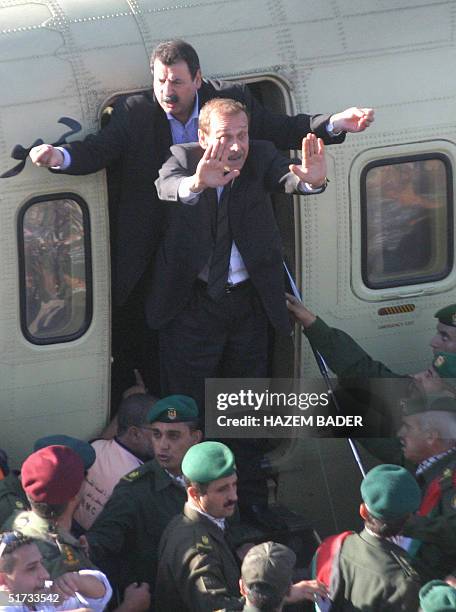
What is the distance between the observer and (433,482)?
7375 mm

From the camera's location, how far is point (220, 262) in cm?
787

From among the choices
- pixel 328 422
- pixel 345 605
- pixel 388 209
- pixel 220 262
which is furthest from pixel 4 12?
pixel 345 605

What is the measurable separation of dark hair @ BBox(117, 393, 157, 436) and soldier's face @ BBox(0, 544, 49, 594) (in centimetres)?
198

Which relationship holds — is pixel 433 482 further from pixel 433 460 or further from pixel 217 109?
pixel 217 109

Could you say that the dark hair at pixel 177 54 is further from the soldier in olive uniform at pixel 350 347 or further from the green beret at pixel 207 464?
the green beret at pixel 207 464

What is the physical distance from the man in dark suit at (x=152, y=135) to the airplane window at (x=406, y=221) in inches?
27.0

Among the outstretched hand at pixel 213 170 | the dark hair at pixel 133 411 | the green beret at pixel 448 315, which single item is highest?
the outstretched hand at pixel 213 170

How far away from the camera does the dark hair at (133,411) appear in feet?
26.3

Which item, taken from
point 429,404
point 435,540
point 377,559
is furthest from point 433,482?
point 377,559

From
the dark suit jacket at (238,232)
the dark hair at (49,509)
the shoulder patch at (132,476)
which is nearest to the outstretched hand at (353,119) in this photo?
the dark suit jacket at (238,232)

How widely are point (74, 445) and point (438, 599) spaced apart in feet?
7.77

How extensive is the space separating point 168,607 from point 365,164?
117 inches

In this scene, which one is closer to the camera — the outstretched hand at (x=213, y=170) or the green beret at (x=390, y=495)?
the green beret at (x=390, y=495)

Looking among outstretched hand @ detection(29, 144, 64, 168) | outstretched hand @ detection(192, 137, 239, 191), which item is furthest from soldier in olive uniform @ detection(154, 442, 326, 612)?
outstretched hand @ detection(29, 144, 64, 168)
